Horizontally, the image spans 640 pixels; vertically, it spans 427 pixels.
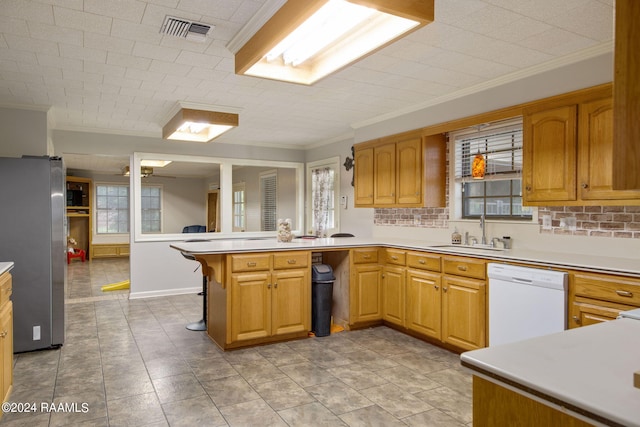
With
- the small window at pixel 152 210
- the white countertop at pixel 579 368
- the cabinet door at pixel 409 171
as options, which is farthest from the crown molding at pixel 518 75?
the small window at pixel 152 210

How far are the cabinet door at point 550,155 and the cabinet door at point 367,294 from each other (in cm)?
167

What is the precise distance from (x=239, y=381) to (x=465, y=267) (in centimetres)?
198

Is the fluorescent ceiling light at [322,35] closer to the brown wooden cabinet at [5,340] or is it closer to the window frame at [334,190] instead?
the brown wooden cabinet at [5,340]

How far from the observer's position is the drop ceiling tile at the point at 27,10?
2.39 meters

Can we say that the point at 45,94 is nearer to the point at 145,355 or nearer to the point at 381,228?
the point at 145,355

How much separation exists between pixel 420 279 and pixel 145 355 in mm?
2510

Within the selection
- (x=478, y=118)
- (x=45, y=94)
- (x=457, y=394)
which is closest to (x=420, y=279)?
(x=457, y=394)

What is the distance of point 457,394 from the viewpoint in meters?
2.84

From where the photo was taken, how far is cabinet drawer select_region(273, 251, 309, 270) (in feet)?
12.9

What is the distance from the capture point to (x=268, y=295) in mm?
3871

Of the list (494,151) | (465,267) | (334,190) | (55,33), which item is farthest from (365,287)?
(55,33)

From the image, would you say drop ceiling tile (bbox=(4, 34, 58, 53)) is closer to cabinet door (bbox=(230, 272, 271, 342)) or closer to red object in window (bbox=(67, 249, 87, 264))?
cabinet door (bbox=(230, 272, 271, 342))

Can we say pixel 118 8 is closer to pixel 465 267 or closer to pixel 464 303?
pixel 465 267

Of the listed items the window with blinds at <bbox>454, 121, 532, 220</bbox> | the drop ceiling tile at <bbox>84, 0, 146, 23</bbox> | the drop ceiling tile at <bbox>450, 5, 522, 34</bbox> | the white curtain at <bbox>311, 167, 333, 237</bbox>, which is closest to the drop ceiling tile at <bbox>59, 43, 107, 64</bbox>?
the drop ceiling tile at <bbox>84, 0, 146, 23</bbox>
